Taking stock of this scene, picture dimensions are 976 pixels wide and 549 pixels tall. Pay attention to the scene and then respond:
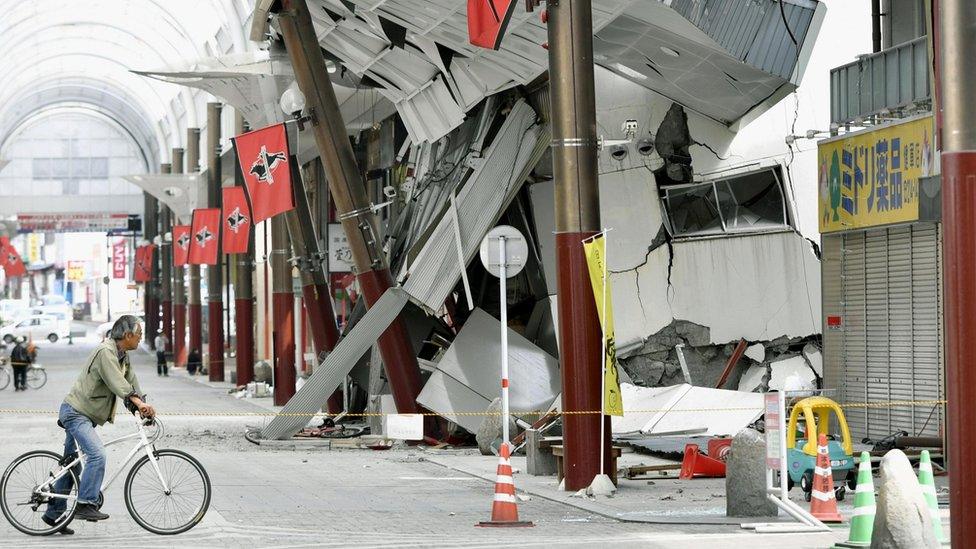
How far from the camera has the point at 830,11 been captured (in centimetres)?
2327

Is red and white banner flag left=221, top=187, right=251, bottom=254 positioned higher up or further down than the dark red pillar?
higher up

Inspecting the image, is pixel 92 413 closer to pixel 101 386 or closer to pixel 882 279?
pixel 101 386

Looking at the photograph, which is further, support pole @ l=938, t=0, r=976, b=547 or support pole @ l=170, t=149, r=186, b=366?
support pole @ l=170, t=149, r=186, b=366

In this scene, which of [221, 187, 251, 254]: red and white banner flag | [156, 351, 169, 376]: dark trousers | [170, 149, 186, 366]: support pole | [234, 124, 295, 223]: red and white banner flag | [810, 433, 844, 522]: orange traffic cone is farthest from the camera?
[170, 149, 186, 366]: support pole

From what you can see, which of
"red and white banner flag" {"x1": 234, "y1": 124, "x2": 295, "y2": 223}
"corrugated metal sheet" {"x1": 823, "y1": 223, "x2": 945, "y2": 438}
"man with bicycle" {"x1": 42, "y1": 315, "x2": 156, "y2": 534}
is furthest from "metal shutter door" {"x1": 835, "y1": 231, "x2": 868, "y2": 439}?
"man with bicycle" {"x1": 42, "y1": 315, "x2": 156, "y2": 534}

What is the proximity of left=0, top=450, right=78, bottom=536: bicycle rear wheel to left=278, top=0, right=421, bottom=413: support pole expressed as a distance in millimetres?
13659

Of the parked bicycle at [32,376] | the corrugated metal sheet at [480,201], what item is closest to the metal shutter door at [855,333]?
the corrugated metal sheet at [480,201]

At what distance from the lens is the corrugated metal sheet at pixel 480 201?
25562 mm

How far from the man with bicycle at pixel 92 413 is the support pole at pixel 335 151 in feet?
44.3

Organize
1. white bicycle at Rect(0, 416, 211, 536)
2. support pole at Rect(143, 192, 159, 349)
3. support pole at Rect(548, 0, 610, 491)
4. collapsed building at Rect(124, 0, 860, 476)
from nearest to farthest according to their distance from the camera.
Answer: white bicycle at Rect(0, 416, 211, 536), support pole at Rect(548, 0, 610, 491), collapsed building at Rect(124, 0, 860, 476), support pole at Rect(143, 192, 159, 349)

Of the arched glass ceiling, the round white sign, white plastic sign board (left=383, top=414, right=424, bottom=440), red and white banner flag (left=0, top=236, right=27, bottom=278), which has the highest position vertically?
the arched glass ceiling

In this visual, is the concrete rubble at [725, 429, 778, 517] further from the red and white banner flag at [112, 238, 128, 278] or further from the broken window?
the red and white banner flag at [112, 238, 128, 278]

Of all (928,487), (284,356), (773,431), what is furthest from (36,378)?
(928,487)

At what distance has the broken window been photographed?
2421 cm
